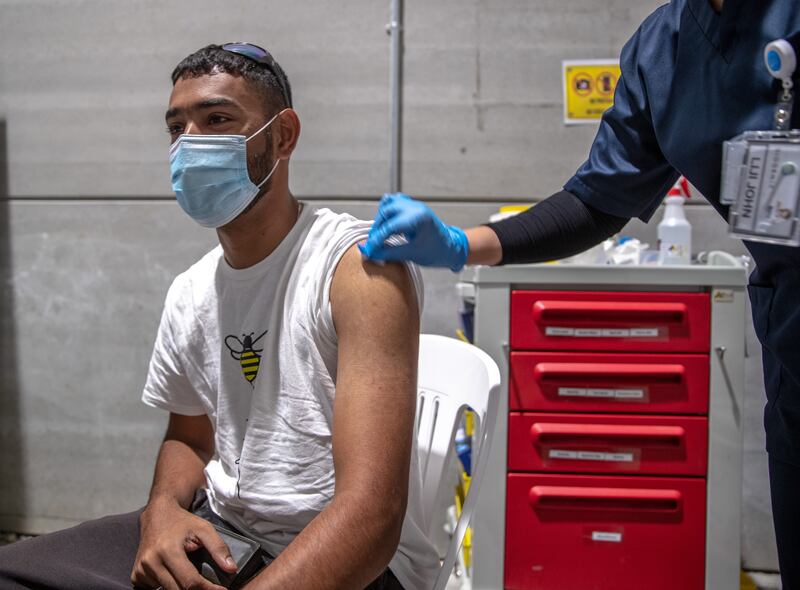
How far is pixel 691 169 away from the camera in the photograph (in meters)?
0.93

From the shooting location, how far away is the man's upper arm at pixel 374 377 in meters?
0.83

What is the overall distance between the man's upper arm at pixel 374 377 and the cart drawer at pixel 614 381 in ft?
2.77

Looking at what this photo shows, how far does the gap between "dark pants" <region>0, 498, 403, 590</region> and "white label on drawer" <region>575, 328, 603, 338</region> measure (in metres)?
0.92

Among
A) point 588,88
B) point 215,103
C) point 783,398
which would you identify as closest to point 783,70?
point 783,398

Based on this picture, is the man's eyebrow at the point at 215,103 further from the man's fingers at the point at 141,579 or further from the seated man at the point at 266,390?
the man's fingers at the point at 141,579

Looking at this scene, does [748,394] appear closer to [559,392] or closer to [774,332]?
[559,392]

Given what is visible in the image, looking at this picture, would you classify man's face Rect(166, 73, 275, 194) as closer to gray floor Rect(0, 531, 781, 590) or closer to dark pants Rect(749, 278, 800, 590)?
dark pants Rect(749, 278, 800, 590)

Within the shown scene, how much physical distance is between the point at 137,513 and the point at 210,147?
2.00ft

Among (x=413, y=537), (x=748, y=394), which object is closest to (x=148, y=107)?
(x=413, y=537)

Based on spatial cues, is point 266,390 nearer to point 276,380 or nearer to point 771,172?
point 276,380

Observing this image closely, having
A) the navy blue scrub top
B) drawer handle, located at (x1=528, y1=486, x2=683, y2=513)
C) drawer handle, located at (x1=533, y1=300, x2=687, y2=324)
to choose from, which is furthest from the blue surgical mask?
drawer handle, located at (x1=528, y1=486, x2=683, y2=513)

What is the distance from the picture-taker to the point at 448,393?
46.8 inches

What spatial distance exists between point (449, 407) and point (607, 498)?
0.72m

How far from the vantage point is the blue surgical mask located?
108cm
